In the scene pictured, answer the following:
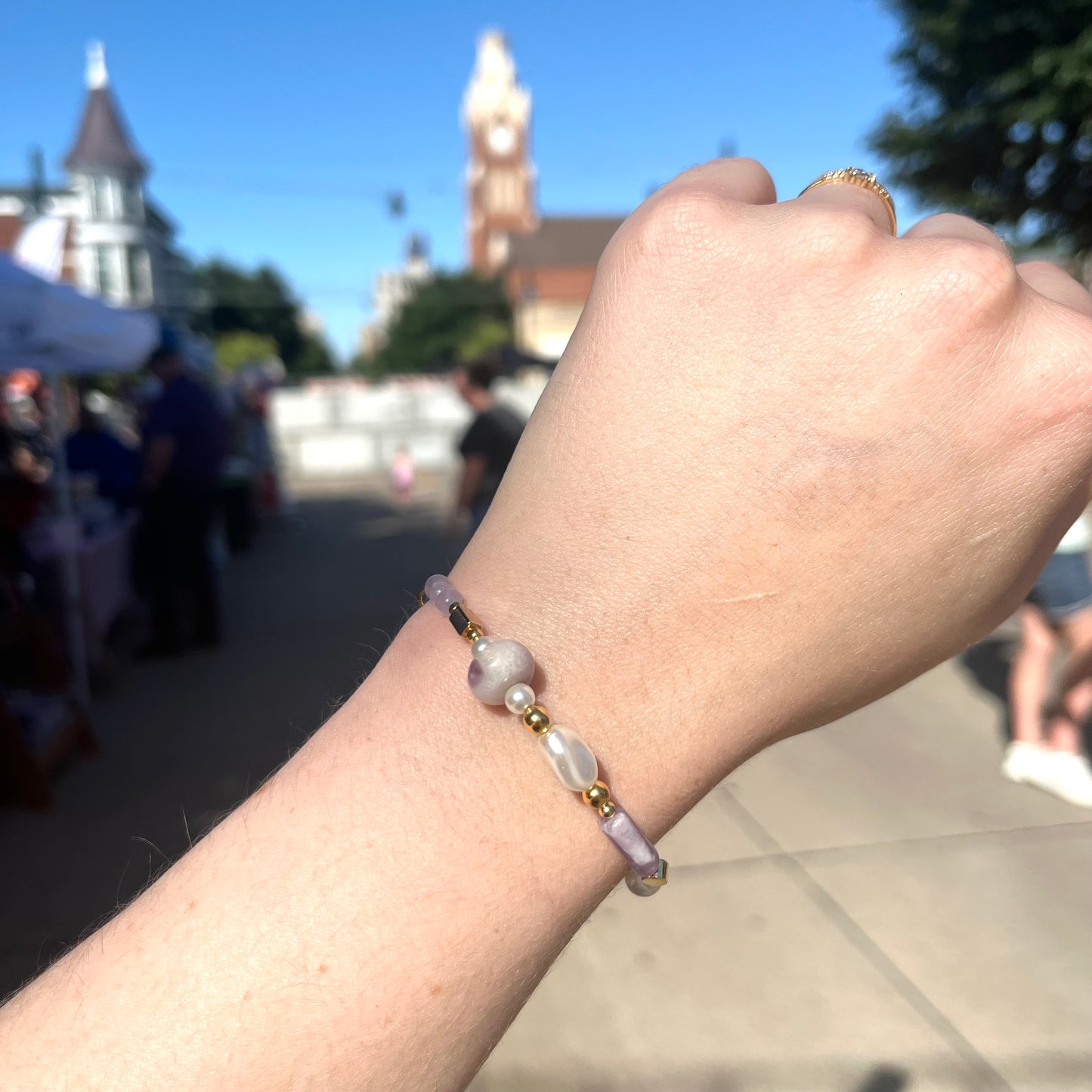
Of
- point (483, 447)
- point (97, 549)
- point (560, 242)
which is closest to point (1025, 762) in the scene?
point (483, 447)

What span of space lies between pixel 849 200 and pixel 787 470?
0.71 feet

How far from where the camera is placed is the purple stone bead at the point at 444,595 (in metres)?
0.64

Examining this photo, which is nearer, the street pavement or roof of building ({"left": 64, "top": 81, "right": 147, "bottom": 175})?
the street pavement

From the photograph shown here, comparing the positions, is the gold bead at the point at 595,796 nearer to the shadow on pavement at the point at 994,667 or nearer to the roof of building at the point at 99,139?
the shadow on pavement at the point at 994,667

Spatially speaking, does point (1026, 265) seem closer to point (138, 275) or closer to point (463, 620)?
point (463, 620)

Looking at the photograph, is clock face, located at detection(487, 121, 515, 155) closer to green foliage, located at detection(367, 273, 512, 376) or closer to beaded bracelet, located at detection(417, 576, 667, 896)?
green foliage, located at detection(367, 273, 512, 376)

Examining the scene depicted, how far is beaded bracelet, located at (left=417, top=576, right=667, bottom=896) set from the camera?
0.57m

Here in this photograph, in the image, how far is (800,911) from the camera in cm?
296

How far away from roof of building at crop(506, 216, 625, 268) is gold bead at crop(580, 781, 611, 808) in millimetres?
54051

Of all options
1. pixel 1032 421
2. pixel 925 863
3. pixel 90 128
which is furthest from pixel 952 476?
pixel 90 128

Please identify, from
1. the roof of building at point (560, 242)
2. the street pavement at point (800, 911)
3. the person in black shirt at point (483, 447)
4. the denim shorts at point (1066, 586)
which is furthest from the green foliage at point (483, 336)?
the denim shorts at point (1066, 586)

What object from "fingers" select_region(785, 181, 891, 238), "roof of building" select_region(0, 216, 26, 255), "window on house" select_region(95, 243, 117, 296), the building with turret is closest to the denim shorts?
"fingers" select_region(785, 181, 891, 238)

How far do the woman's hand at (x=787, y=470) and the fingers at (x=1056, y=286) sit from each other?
0.05 meters

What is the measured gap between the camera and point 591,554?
612 mm
